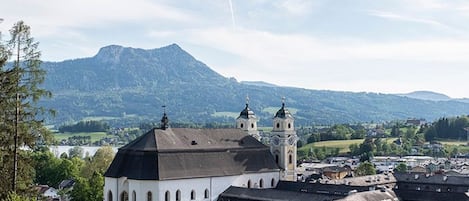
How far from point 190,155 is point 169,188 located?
4275 mm

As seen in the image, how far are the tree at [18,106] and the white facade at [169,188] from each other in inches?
947

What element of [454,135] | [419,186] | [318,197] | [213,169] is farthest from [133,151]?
[454,135]

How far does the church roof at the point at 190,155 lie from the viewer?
58438 mm

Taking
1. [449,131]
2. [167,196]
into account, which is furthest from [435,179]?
[449,131]

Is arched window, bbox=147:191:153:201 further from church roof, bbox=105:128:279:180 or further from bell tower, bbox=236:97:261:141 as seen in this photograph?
bell tower, bbox=236:97:261:141

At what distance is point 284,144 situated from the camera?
71938mm

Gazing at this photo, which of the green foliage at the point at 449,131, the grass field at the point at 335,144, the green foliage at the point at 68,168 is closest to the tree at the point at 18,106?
the green foliage at the point at 68,168

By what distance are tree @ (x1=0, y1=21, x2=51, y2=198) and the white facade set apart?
2405 cm

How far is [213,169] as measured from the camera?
205 ft

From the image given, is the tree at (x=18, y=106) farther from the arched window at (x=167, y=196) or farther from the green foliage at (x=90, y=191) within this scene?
the green foliage at (x=90, y=191)

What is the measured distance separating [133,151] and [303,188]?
1686cm

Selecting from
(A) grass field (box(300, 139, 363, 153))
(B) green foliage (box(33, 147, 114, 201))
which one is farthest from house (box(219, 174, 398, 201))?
A: (A) grass field (box(300, 139, 363, 153))

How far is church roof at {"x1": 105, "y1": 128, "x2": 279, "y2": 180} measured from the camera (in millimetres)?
58438

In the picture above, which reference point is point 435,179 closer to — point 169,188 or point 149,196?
point 169,188
